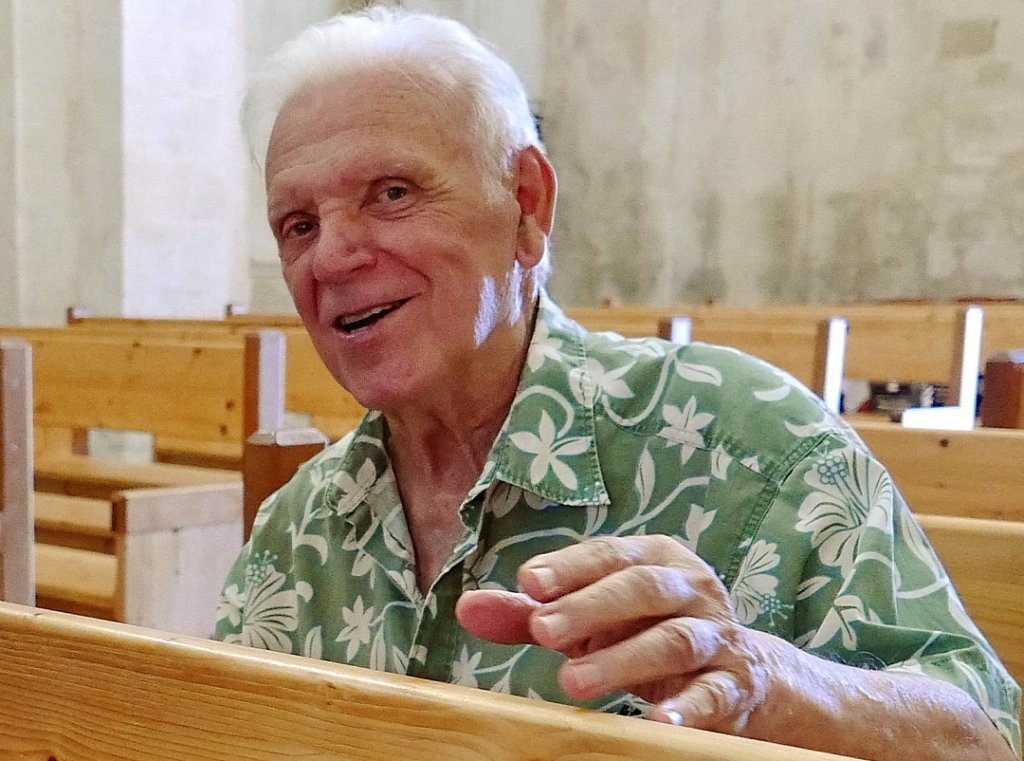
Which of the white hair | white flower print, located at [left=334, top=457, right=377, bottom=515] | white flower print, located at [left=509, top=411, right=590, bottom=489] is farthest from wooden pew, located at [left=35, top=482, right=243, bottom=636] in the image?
white flower print, located at [left=509, top=411, right=590, bottom=489]

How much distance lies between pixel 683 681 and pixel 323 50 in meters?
0.79

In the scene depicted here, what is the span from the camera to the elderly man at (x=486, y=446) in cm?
91

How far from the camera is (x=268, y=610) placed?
1208 millimetres

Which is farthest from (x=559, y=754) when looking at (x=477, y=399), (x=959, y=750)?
(x=477, y=399)

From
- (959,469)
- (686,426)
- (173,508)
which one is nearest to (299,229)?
(686,426)

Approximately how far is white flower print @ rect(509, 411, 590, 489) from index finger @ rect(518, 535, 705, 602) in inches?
12.1

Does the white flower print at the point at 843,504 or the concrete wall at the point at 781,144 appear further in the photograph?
the concrete wall at the point at 781,144

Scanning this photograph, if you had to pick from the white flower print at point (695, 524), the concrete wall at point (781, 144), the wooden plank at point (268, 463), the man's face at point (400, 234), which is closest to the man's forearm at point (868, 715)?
the white flower print at point (695, 524)

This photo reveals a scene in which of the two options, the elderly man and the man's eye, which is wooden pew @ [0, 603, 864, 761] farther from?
the man's eye

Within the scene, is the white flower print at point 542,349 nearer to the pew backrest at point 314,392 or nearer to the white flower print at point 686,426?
the white flower print at point 686,426

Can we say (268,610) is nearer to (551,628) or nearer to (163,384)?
(551,628)

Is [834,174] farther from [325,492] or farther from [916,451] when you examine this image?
[325,492]

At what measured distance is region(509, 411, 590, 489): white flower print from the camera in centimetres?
103

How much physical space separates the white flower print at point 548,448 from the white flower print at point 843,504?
0.73 feet
